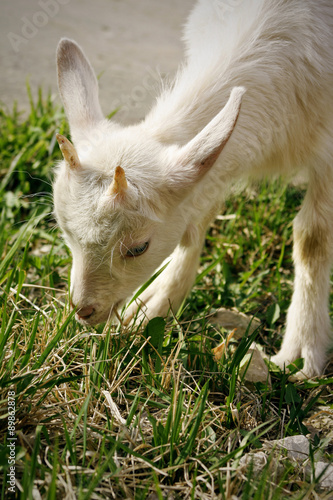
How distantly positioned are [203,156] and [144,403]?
3.66 feet

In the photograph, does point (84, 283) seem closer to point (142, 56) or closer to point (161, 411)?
point (161, 411)

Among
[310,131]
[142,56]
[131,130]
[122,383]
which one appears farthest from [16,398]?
[142,56]

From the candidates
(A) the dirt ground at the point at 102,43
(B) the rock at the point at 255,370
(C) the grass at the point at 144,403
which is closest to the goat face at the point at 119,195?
(C) the grass at the point at 144,403

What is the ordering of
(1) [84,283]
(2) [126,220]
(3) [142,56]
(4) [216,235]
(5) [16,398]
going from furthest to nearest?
(3) [142,56]
(4) [216,235]
(1) [84,283]
(2) [126,220]
(5) [16,398]

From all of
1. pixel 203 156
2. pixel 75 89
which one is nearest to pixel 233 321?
pixel 203 156

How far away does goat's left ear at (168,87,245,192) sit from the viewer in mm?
2119

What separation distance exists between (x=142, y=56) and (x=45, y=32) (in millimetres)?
1454

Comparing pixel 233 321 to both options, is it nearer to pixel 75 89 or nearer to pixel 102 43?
pixel 75 89

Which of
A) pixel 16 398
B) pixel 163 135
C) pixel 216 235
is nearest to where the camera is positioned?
pixel 16 398

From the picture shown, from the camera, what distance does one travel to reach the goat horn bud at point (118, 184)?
6.65ft

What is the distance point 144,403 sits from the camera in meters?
2.19

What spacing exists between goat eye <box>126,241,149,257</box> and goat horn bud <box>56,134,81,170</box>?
449mm

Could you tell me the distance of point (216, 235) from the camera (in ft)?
13.2

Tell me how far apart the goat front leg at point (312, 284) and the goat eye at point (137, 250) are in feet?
3.73
